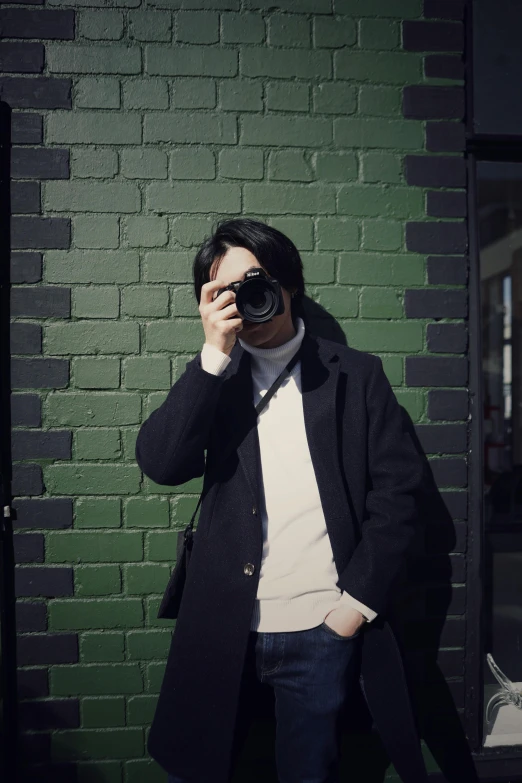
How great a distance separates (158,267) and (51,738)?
1.84 meters

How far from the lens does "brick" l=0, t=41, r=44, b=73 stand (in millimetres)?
2229

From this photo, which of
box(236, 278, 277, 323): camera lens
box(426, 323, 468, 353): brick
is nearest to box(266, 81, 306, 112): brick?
box(426, 323, 468, 353): brick

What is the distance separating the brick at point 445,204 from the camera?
2344 millimetres

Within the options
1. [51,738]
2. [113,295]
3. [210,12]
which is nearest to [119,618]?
[51,738]

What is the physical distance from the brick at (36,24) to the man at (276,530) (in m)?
1.18

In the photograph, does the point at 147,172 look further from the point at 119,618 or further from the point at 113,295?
the point at 119,618

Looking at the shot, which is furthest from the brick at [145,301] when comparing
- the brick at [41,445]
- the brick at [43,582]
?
the brick at [43,582]

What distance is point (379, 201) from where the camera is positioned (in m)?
2.33

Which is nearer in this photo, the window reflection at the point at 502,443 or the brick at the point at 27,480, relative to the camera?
the brick at the point at 27,480

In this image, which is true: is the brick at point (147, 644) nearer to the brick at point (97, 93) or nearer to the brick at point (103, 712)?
the brick at point (103, 712)

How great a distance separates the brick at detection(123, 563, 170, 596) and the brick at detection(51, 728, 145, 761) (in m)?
0.55

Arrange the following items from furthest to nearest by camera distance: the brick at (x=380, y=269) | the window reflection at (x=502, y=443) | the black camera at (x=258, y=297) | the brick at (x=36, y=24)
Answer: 1. the window reflection at (x=502, y=443)
2. the brick at (x=380, y=269)
3. the brick at (x=36, y=24)
4. the black camera at (x=258, y=297)

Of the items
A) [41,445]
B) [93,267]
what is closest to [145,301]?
[93,267]

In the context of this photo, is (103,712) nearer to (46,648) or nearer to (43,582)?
(46,648)
